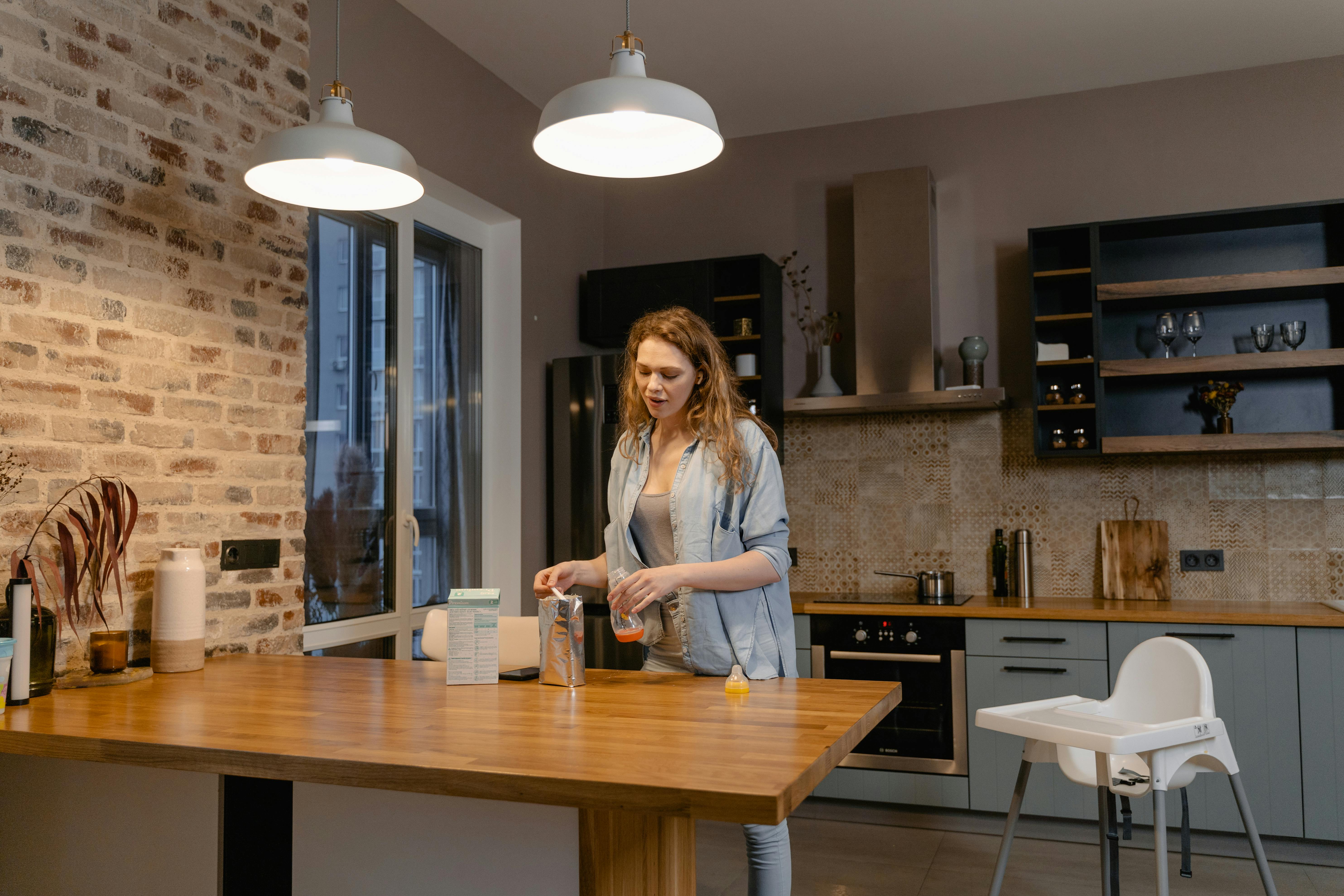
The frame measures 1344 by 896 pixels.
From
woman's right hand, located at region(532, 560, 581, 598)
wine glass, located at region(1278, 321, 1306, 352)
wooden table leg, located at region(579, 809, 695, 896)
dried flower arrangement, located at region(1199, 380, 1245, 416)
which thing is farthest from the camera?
dried flower arrangement, located at region(1199, 380, 1245, 416)

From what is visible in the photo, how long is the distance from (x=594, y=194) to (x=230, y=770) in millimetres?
3827

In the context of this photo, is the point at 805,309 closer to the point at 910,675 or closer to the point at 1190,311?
the point at 1190,311

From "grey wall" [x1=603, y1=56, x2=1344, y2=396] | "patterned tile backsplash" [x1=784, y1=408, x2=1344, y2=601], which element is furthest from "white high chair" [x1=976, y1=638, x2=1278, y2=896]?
"grey wall" [x1=603, y1=56, x2=1344, y2=396]

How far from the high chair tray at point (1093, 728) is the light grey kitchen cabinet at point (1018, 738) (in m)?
1.08

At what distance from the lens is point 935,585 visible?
12.8 ft

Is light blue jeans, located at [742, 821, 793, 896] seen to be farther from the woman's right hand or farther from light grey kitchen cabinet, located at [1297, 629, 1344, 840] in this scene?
light grey kitchen cabinet, located at [1297, 629, 1344, 840]

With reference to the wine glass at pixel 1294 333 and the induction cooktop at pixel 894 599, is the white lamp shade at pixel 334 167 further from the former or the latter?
the wine glass at pixel 1294 333

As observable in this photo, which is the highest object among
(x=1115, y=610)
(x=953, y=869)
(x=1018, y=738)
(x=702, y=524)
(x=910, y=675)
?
(x=702, y=524)

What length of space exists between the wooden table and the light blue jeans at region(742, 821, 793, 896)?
29cm

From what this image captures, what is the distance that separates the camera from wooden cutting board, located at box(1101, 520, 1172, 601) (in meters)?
3.82

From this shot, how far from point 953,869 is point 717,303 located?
2.46 meters

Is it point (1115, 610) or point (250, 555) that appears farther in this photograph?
point (1115, 610)

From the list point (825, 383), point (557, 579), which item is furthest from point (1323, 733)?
point (557, 579)

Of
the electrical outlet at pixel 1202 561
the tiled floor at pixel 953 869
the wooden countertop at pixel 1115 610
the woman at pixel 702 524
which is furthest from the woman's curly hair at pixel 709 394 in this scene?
the electrical outlet at pixel 1202 561
